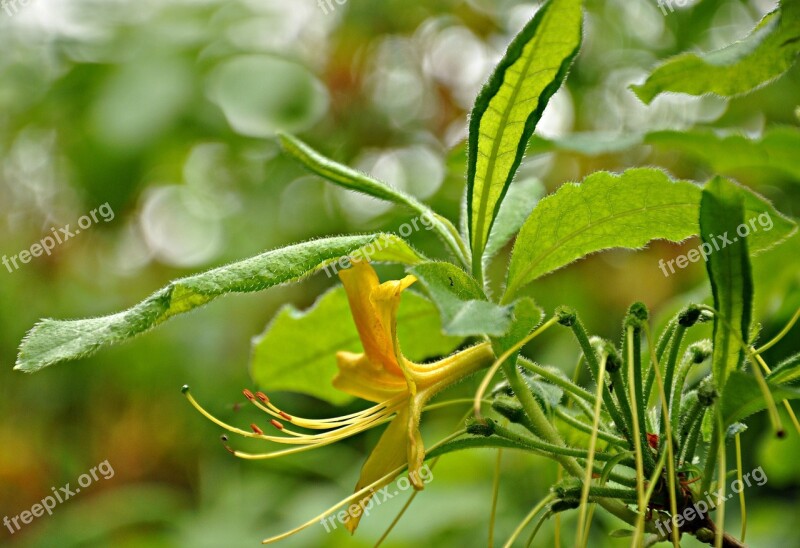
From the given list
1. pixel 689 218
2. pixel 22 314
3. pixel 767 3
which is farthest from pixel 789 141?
pixel 22 314

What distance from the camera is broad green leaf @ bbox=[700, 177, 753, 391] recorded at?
648mm

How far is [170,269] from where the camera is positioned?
2.79m

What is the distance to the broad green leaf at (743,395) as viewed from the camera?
2.17ft

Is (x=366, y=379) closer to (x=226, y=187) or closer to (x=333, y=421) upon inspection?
(x=333, y=421)

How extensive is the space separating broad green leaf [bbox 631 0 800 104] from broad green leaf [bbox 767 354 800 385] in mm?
242

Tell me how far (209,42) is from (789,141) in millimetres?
1809

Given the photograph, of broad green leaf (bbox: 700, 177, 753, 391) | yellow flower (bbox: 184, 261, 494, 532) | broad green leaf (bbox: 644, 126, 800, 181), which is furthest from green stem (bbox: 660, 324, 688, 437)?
broad green leaf (bbox: 644, 126, 800, 181)

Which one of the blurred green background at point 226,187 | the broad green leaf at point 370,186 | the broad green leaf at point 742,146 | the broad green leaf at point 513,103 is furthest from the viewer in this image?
the blurred green background at point 226,187

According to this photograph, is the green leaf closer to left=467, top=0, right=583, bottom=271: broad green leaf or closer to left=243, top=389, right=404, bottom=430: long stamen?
left=467, top=0, right=583, bottom=271: broad green leaf

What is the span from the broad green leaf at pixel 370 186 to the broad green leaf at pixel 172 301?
0.14m

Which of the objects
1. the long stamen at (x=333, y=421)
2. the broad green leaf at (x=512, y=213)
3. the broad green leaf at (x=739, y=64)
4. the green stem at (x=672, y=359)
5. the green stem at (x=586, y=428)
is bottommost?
the green stem at (x=586, y=428)

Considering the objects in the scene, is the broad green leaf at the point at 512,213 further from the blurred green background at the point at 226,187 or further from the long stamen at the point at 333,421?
the blurred green background at the point at 226,187

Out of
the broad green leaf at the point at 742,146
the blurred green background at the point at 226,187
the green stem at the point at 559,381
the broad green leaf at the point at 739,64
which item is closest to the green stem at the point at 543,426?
the green stem at the point at 559,381

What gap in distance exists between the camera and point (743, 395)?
677 mm
